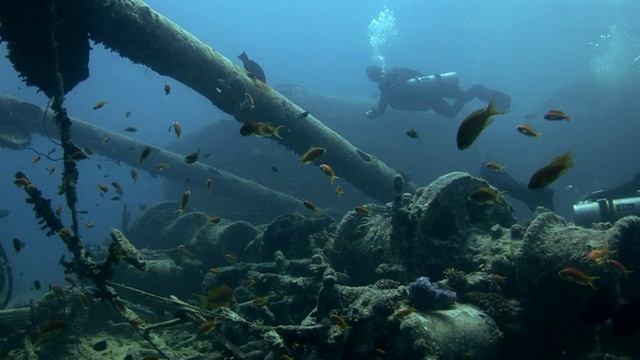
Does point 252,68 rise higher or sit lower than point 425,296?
higher

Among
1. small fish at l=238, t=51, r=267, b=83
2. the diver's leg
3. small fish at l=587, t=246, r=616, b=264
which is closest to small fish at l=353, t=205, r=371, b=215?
small fish at l=587, t=246, r=616, b=264

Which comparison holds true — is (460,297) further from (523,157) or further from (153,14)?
(523,157)

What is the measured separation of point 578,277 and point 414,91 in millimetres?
14912

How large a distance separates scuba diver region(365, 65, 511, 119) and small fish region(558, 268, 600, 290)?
1305 cm

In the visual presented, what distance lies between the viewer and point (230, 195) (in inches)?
683

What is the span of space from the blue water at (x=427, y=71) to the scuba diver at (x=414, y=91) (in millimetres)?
5127

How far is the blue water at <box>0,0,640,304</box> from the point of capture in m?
33.2

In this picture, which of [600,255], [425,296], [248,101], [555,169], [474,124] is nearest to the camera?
[474,124]

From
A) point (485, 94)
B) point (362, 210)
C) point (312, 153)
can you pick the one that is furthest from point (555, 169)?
point (485, 94)

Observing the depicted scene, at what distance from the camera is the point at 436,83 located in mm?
19344

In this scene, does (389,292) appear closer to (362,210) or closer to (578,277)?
(578,277)

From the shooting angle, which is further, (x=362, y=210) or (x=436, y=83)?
(x=436, y=83)

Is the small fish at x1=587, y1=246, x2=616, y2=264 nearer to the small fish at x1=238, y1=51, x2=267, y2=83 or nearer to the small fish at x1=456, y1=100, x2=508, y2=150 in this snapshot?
the small fish at x1=456, y1=100, x2=508, y2=150

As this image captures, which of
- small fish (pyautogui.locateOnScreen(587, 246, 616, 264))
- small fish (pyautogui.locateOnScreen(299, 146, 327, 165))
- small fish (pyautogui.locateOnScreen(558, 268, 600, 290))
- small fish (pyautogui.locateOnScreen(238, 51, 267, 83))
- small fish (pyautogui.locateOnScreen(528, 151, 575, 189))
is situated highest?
small fish (pyautogui.locateOnScreen(238, 51, 267, 83))
